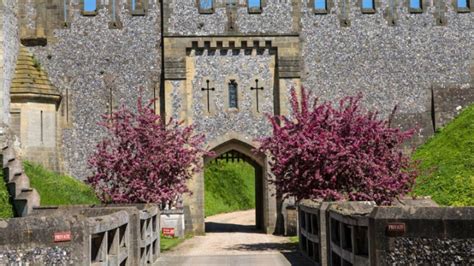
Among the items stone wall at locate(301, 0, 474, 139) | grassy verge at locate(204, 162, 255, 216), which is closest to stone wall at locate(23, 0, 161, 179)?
stone wall at locate(301, 0, 474, 139)

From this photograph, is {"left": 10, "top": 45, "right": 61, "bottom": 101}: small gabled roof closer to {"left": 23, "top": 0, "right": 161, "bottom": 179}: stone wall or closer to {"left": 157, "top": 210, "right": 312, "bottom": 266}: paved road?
{"left": 23, "top": 0, "right": 161, "bottom": 179}: stone wall

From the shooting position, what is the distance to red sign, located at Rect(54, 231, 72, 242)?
827 centimetres

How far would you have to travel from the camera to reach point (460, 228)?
7898mm

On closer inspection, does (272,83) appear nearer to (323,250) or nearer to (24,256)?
(323,250)

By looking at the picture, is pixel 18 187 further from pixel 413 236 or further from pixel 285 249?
pixel 413 236

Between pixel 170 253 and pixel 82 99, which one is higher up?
pixel 82 99

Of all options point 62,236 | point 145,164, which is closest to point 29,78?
point 145,164

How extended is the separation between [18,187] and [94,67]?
8.26 metres

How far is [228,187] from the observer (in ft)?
160

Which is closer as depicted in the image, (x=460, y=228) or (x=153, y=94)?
(x=460, y=228)

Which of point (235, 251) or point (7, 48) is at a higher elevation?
point (7, 48)

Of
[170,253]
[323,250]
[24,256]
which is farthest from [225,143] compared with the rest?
[24,256]

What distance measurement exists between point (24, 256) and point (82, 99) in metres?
19.2

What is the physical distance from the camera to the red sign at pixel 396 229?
8.38 metres
